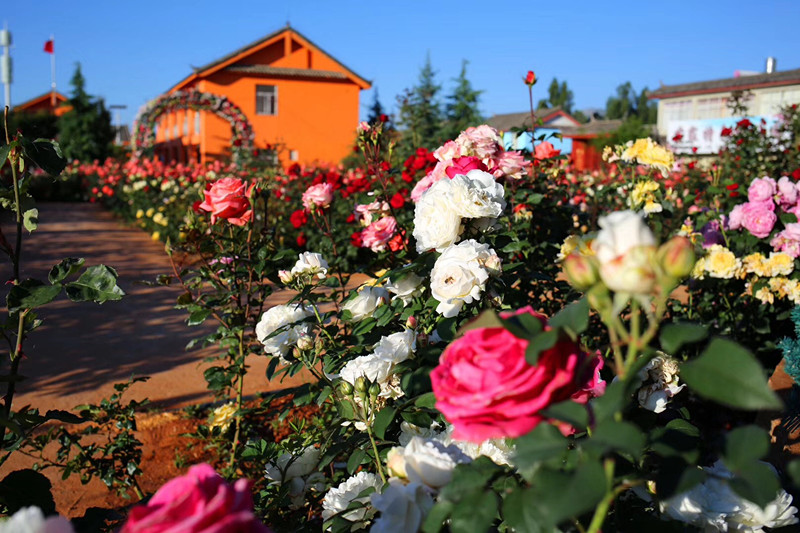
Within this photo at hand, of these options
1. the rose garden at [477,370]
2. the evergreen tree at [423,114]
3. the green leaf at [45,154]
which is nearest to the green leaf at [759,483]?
the rose garden at [477,370]

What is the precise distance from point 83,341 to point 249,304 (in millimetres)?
2624

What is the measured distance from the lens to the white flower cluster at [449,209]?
1.35 meters

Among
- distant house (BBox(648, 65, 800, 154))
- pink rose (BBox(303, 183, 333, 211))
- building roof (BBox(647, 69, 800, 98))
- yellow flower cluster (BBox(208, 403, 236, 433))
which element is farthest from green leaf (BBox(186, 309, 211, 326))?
building roof (BBox(647, 69, 800, 98))

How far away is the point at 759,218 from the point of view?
295cm

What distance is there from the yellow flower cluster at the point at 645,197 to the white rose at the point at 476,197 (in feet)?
5.01

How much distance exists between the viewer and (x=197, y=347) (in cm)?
448

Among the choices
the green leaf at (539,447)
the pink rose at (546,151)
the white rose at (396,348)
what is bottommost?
the white rose at (396,348)

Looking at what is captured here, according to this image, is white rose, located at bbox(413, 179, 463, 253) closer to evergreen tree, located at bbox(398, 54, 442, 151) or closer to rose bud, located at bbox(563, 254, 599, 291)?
rose bud, located at bbox(563, 254, 599, 291)

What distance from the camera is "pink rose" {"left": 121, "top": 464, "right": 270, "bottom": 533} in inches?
19.3

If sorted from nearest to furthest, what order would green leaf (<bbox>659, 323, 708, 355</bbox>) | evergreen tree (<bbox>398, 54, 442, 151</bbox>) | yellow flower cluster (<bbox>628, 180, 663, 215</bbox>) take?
green leaf (<bbox>659, 323, 708, 355</bbox>), yellow flower cluster (<bbox>628, 180, 663, 215</bbox>), evergreen tree (<bbox>398, 54, 442, 151</bbox>)

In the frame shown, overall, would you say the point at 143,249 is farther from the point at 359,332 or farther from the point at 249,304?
the point at 359,332

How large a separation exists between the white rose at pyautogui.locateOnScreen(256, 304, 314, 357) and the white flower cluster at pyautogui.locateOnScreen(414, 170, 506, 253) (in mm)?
443

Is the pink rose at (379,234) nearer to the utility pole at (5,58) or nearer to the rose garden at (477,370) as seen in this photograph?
the rose garden at (477,370)

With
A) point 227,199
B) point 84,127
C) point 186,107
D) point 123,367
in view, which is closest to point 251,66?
point 186,107
